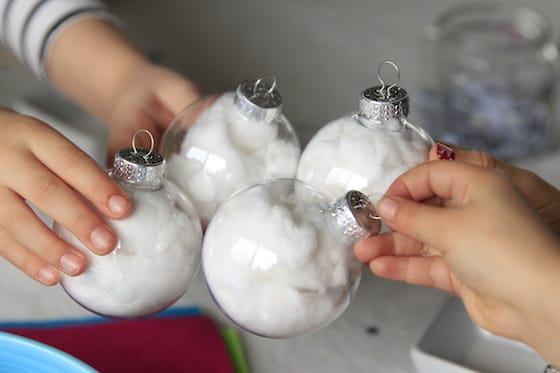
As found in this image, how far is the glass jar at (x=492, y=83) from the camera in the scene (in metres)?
0.88

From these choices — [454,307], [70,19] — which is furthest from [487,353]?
Answer: [70,19]

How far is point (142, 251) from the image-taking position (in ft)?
1.47

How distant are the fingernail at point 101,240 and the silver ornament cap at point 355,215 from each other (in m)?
0.12

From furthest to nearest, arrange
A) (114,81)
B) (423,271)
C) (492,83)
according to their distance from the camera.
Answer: (492,83) < (114,81) < (423,271)

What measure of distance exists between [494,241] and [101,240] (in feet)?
0.68

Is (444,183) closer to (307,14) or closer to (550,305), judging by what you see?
(550,305)

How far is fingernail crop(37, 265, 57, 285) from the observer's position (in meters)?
0.47

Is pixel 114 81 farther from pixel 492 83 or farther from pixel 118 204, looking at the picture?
pixel 492 83

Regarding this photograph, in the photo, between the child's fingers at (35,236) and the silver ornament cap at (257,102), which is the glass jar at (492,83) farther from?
the child's fingers at (35,236)

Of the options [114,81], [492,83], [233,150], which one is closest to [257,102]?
[233,150]

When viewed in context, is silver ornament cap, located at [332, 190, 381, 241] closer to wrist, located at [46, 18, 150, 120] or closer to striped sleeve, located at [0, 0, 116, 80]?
wrist, located at [46, 18, 150, 120]

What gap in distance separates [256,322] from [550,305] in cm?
16

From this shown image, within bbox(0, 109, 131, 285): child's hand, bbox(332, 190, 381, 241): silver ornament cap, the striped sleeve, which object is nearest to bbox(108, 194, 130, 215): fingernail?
bbox(0, 109, 131, 285): child's hand

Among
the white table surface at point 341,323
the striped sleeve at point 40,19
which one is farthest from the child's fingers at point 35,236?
the striped sleeve at point 40,19
